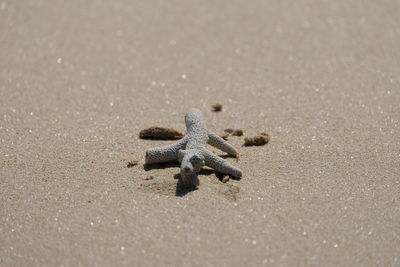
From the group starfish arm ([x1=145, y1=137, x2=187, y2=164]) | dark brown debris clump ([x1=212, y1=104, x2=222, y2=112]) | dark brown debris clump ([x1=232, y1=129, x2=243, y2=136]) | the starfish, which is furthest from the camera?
dark brown debris clump ([x1=212, y1=104, x2=222, y2=112])

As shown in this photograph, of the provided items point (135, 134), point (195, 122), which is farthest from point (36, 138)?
point (195, 122)

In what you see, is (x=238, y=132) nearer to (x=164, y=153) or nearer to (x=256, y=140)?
(x=256, y=140)

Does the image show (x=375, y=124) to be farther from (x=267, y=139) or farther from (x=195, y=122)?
(x=195, y=122)

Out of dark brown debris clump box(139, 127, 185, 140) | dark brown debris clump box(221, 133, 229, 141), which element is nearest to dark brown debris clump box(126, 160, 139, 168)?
dark brown debris clump box(139, 127, 185, 140)

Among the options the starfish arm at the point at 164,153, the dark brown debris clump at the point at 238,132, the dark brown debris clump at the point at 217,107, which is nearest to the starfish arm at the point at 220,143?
the starfish arm at the point at 164,153

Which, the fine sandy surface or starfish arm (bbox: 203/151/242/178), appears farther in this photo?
starfish arm (bbox: 203/151/242/178)

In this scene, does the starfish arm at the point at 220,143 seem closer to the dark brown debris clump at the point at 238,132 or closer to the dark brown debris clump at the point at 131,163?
the dark brown debris clump at the point at 238,132

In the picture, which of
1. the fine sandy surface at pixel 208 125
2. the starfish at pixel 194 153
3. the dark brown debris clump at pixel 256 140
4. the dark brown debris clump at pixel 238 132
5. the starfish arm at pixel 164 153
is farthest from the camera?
the dark brown debris clump at pixel 238 132

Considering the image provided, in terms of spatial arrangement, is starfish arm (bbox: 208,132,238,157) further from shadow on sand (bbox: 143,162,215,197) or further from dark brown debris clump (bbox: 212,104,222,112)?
dark brown debris clump (bbox: 212,104,222,112)
